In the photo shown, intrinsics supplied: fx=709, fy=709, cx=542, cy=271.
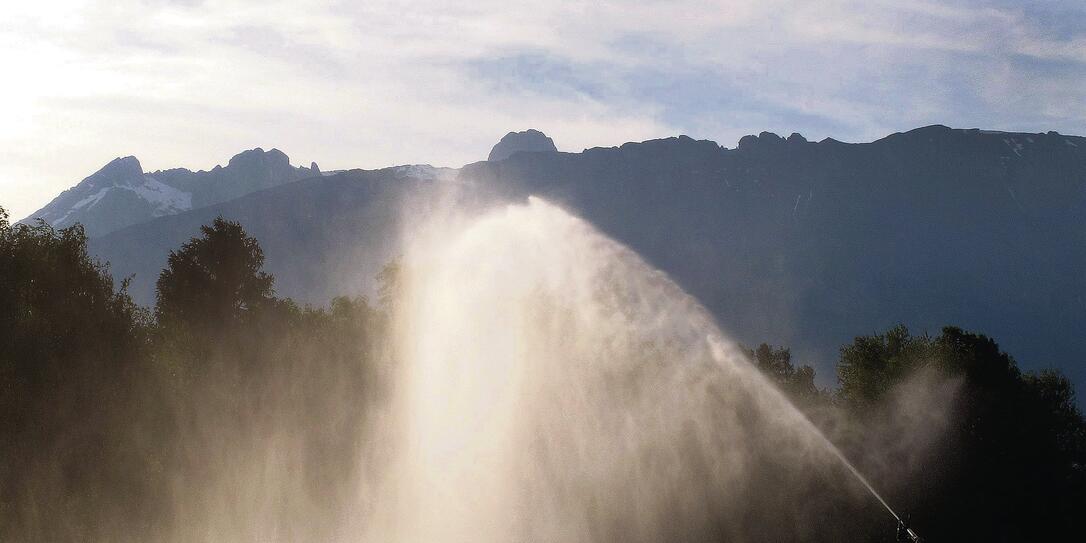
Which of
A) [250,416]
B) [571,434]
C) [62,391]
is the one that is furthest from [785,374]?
[62,391]

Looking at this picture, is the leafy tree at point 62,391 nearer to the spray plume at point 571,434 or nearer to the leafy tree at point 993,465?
the spray plume at point 571,434

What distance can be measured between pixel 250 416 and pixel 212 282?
44.5 ft

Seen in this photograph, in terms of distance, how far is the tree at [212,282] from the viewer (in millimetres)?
51875

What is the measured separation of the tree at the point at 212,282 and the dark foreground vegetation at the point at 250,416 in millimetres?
136

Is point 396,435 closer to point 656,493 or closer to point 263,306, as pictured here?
point 263,306

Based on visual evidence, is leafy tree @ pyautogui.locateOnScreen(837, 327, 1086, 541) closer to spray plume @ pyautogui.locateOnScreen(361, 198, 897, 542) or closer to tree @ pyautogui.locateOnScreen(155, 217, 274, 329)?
spray plume @ pyautogui.locateOnScreen(361, 198, 897, 542)

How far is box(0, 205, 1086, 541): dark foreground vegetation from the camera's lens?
28531 millimetres

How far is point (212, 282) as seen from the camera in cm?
5322

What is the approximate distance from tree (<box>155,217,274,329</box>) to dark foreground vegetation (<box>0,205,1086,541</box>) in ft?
0.45

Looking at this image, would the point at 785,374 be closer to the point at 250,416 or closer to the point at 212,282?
the point at 250,416

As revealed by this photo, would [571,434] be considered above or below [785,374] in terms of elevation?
above

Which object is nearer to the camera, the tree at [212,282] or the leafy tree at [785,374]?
the tree at [212,282]

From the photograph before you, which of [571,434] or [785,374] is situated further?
[785,374]

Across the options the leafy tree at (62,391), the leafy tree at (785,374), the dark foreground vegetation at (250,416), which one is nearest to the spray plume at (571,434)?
the dark foreground vegetation at (250,416)
